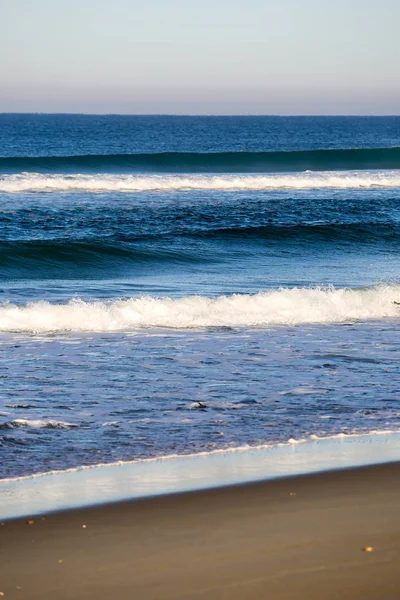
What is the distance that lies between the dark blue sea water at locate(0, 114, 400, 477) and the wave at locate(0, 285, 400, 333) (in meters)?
0.03

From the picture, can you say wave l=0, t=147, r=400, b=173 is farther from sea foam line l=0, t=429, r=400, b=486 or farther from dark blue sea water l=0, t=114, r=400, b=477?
sea foam line l=0, t=429, r=400, b=486

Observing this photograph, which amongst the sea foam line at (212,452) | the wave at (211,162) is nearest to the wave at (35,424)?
the sea foam line at (212,452)

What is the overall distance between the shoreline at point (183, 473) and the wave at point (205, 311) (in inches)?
168

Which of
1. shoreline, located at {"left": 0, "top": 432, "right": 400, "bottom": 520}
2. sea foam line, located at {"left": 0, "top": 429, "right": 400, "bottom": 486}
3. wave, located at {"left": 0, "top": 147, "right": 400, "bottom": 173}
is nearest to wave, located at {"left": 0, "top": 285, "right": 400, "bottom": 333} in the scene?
sea foam line, located at {"left": 0, "top": 429, "right": 400, "bottom": 486}

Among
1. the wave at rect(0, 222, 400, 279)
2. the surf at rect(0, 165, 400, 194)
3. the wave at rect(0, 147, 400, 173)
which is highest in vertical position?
the wave at rect(0, 147, 400, 173)

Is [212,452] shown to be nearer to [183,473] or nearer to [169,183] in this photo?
[183,473]

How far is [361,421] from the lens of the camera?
6.00 meters

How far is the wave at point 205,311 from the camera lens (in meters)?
9.56

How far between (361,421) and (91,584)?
2.89 meters

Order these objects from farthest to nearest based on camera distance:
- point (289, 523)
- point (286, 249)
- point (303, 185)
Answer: point (303, 185), point (286, 249), point (289, 523)

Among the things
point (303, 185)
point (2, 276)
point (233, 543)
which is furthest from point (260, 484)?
point (303, 185)

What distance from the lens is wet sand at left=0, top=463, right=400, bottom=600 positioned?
11.7ft

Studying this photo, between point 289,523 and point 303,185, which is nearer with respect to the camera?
point 289,523

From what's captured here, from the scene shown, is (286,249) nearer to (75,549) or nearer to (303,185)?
(303,185)
